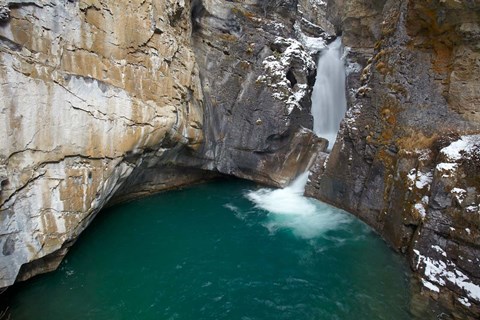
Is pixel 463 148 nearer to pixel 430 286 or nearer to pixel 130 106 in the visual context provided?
pixel 430 286

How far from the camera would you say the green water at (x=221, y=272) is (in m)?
8.06

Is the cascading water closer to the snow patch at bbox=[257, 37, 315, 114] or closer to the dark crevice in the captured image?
the snow patch at bbox=[257, 37, 315, 114]

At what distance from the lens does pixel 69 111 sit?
8.87 meters

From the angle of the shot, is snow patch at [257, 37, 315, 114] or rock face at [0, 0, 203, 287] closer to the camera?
rock face at [0, 0, 203, 287]

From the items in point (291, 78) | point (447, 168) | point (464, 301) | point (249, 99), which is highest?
point (291, 78)

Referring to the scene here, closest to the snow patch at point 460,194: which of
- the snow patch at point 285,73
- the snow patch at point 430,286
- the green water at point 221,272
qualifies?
the snow patch at point 430,286

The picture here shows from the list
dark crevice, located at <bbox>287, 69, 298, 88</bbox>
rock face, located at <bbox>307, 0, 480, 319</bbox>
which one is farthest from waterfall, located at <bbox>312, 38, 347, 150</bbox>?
rock face, located at <bbox>307, 0, 480, 319</bbox>

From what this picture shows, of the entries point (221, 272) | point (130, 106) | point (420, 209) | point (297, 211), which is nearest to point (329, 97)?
point (297, 211)

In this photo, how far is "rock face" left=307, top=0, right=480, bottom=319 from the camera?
8234 mm

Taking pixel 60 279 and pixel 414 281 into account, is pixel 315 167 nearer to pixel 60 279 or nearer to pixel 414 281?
pixel 414 281

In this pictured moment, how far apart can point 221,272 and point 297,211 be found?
227 inches

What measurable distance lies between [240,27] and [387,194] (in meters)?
12.4

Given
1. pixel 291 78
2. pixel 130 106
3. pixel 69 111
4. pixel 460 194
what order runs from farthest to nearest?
pixel 291 78 < pixel 130 106 < pixel 69 111 < pixel 460 194

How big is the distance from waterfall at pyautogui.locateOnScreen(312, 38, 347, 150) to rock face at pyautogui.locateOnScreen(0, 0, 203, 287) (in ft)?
41.8
